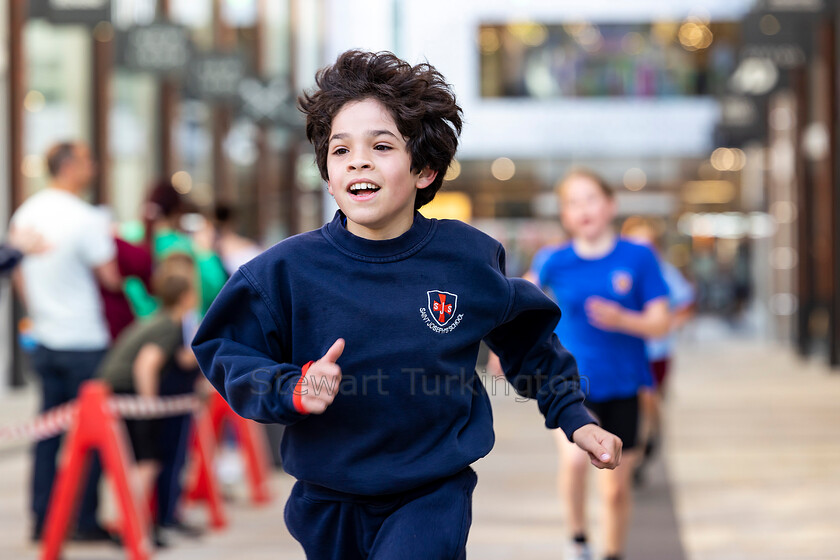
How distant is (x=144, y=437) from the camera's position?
658 centimetres

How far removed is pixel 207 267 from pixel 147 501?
1.97 meters

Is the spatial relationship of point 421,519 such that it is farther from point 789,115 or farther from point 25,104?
point 789,115

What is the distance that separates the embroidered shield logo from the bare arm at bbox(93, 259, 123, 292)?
4312mm

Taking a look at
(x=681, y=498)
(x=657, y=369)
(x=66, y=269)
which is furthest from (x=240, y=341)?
(x=657, y=369)

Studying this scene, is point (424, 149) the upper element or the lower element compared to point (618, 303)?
upper

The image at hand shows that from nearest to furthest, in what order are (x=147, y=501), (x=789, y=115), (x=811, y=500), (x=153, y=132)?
1. (x=147, y=501)
2. (x=811, y=500)
3. (x=153, y=132)
4. (x=789, y=115)

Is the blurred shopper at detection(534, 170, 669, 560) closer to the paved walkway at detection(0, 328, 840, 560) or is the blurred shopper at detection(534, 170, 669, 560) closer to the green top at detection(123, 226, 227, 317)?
the paved walkway at detection(0, 328, 840, 560)

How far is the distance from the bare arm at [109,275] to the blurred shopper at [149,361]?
284 mm

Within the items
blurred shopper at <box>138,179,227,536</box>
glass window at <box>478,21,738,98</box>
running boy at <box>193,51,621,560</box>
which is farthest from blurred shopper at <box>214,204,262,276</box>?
glass window at <box>478,21,738,98</box>

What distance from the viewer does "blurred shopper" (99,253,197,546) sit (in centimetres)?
656

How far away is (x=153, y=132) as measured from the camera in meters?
16.8

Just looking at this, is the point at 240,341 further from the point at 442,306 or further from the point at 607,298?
the point at 607,298

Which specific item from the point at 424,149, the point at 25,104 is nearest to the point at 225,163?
the point at 25,104

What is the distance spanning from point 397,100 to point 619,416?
3.04 meters
